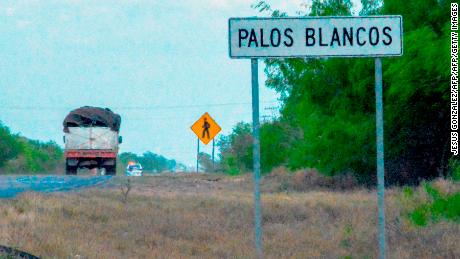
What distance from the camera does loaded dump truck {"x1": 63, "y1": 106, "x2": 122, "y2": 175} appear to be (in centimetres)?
4641

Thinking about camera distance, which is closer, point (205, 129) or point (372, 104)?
point (372, 104)

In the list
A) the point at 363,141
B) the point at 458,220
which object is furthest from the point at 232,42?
the point at 363,141

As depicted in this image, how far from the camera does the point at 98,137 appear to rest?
46656mm

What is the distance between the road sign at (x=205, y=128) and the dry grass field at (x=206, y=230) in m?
26.9

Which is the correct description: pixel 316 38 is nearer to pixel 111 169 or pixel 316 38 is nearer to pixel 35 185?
pixel 35 185

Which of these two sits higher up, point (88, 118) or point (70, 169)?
point (88, 118)

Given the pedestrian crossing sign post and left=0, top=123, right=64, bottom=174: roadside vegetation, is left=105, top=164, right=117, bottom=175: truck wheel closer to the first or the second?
the pedestrian crossing sign post

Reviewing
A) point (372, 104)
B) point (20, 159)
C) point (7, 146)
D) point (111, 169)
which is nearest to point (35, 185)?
point (372, 104)

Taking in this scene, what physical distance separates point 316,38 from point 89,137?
125 feet

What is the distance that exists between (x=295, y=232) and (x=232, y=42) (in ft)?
19.1

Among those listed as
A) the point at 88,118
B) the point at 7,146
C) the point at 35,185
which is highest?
the point at 88,118

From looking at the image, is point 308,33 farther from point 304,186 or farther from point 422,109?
point 304,186

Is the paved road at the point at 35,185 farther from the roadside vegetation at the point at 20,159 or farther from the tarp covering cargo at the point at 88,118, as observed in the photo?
the roadside vegetation at the point at 20,159

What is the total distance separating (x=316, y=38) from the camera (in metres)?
9.50
